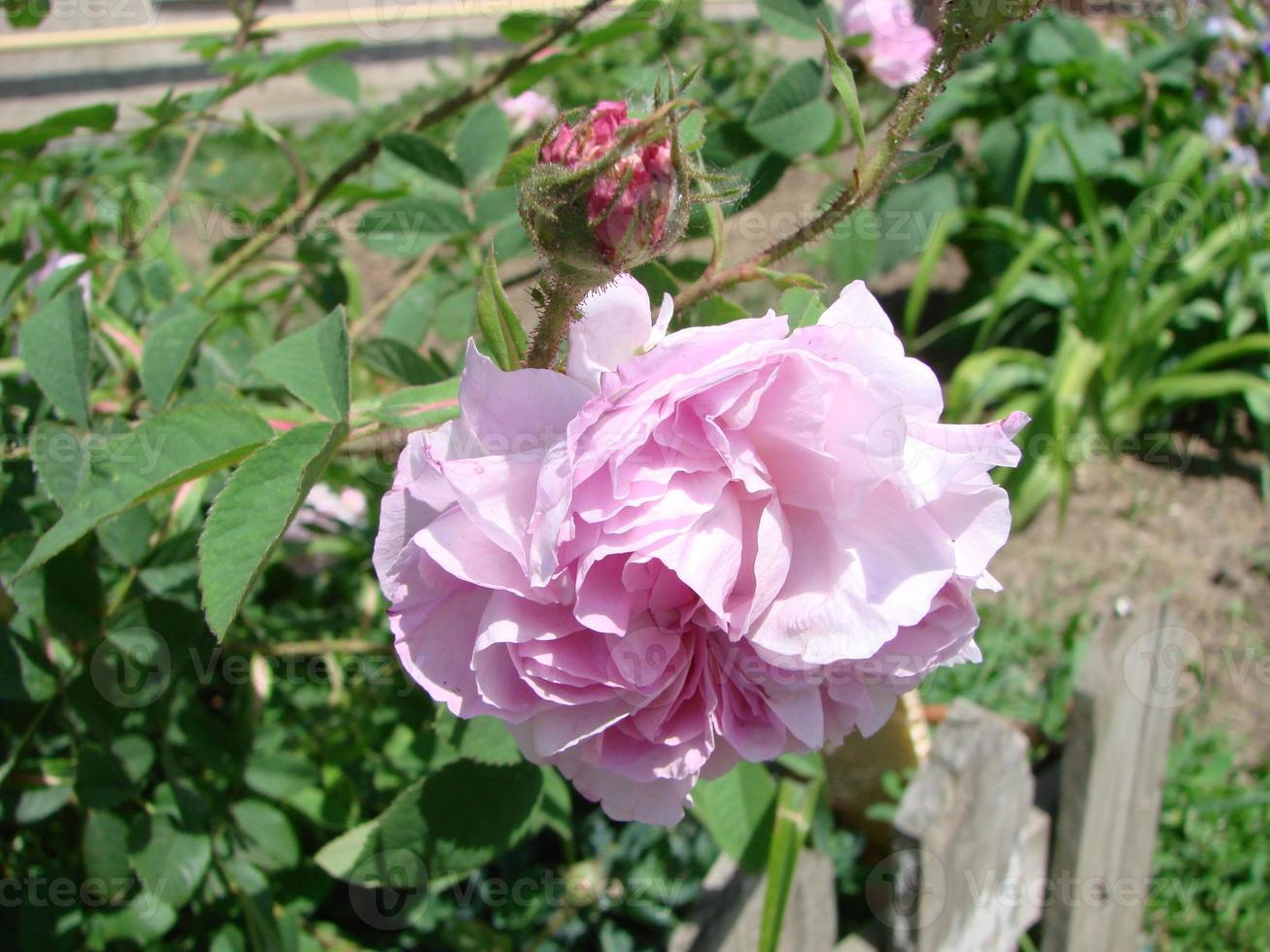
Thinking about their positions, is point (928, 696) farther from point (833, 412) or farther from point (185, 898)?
point (833, 412)

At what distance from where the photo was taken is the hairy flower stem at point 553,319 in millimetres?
487

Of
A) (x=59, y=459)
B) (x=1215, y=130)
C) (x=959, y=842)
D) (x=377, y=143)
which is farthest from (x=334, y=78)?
(x=1215, y=130)

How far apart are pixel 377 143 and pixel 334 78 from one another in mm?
220

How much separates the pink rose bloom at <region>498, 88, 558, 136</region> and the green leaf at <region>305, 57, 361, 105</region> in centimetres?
27

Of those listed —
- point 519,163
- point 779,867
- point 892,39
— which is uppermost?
point 519,163

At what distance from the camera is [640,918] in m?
1.31

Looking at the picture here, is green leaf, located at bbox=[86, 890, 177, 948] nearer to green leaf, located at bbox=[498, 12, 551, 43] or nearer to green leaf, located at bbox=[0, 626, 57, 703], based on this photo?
green leaf, located at bbox=[0, 626, 57, 703]

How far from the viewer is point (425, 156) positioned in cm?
98

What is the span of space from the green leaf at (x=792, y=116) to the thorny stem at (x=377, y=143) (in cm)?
19

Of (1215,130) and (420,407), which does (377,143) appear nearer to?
(420,407)

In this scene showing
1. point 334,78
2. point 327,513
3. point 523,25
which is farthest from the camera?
point 327,513

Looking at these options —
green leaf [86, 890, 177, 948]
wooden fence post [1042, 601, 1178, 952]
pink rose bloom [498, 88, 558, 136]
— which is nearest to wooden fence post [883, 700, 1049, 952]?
wooden fence post [1042, 601, 1178, 952]

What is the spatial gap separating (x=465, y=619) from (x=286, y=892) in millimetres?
775

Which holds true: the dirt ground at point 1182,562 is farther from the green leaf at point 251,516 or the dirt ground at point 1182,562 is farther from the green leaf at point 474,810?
the green leaf at point 251,516
